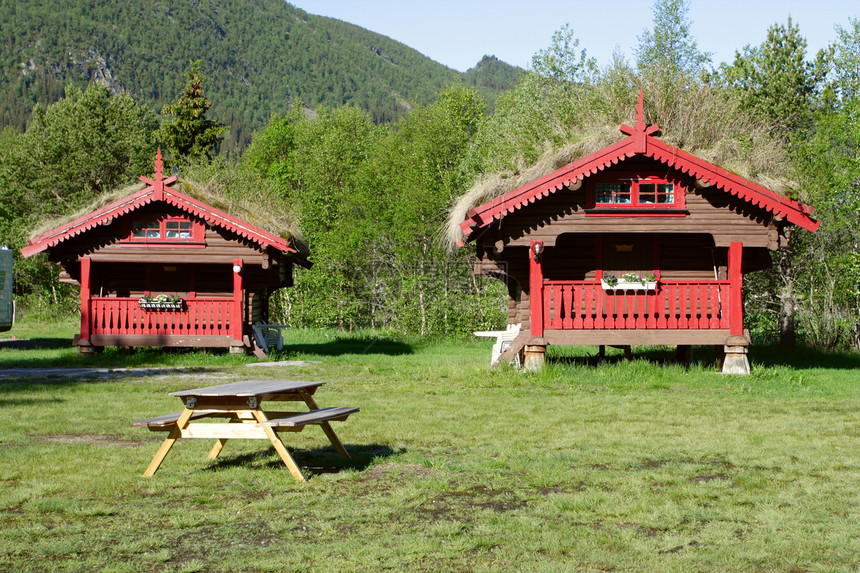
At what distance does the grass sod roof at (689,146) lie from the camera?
60.3ft

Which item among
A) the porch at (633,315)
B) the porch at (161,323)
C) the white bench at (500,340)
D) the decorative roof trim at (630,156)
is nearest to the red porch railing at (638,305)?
the porch at (633,315)

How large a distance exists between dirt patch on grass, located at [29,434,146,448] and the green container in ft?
66.3

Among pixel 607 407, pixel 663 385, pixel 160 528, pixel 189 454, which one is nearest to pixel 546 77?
pixel 663 385

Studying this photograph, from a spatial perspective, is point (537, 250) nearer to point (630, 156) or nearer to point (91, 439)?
point (630, 156)

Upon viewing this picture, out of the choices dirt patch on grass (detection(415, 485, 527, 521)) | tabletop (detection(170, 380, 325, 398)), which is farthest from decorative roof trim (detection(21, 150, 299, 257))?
dirt patch on grass (detection(415, 485, 527, 521))

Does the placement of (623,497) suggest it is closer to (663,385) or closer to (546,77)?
(663,385)

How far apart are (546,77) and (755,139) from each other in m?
16.7

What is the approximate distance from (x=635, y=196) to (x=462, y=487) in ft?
37.9

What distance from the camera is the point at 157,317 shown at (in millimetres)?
21844

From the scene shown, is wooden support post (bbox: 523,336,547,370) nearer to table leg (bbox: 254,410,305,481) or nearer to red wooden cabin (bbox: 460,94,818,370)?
red wooden cabin (bbox: 460,94,818,370)

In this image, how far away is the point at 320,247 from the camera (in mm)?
35875

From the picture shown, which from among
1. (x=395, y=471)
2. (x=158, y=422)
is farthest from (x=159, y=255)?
(x=395, y=471)

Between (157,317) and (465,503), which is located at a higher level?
(157,317)

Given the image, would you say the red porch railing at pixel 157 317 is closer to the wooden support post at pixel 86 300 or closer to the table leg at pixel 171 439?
the wooden support post at pixel 86 300
